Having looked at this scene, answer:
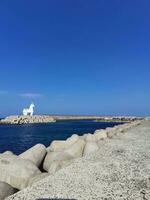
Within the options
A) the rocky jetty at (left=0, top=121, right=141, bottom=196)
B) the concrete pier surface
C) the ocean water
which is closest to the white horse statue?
the ocean water

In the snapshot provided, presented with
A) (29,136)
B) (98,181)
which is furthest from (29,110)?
(98,181)

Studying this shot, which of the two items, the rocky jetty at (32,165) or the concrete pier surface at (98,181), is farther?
the rocky jetty at (32,165)

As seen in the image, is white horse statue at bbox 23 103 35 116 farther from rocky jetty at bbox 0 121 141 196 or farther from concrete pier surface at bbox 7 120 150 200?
concrete pier surface at bbox 7 120 150 200

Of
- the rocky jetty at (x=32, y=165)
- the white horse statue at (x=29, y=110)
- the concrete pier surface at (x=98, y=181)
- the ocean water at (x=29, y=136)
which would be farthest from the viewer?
the white horse statue at (x=29, y=110)

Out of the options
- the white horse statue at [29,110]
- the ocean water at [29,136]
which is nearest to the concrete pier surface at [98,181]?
the ocean water at [29,136]

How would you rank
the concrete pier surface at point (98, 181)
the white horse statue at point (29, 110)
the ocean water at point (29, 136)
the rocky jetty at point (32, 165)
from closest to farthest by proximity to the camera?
the concrete pier surface at point (98, 181) < the rocky jetty at point (32, 165) < the ocean water at point (29, 136) < the white horse statue at point (29, 110)

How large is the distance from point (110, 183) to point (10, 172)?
2581mm

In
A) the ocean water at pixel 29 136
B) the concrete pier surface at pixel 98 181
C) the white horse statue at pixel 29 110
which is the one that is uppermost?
the white horse statue at pixel 29 110

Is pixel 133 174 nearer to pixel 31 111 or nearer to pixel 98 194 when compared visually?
pixel 98 194

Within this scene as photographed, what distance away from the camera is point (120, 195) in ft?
17.1

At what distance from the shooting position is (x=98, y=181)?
19.5ft

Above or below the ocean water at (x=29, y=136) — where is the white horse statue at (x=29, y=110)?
above

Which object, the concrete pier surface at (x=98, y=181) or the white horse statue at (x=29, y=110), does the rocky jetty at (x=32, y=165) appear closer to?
the concrete pier surface at (x=98, y=181)

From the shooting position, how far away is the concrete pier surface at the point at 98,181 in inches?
205
